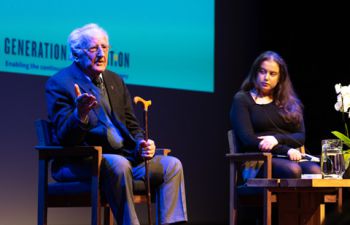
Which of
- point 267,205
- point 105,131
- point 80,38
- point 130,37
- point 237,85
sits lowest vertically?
point 267,205

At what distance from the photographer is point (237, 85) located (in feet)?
18.3

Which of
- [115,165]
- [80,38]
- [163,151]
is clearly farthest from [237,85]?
[115,165]

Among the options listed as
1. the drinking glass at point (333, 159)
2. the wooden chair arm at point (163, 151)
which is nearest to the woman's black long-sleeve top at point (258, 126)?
the wooden chair arm at point (163, 151)

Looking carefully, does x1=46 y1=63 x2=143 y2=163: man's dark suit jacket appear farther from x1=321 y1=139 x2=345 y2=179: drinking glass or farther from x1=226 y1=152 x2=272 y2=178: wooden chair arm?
x1=321 y1=139 x2=345 y2=179: drinking glass

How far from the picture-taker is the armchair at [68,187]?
273 centimetres

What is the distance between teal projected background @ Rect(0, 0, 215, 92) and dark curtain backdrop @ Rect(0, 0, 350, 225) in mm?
185

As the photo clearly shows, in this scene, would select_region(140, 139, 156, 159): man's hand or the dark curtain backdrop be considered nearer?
select_region(140, 139, 156, 159): man's hand

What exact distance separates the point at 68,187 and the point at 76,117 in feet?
1.16

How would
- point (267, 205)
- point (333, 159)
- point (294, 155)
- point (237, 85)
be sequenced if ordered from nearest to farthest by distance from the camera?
point (333, 159)
point (267, 205)
point (294, 155)
point (237, 85)

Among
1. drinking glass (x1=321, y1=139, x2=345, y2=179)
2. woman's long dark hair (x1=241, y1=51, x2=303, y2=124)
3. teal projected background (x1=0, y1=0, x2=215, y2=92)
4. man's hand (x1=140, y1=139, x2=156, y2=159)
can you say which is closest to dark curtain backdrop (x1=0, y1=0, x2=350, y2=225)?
teal projected background (x1=0, y1=0, x2=215, y2=92)

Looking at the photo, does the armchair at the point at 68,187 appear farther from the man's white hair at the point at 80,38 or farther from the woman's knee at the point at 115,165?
the man's white hair at the point at 80,38

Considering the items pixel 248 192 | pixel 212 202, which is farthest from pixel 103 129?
pixel 212 202

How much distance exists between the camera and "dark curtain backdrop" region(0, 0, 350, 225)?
5.14 m

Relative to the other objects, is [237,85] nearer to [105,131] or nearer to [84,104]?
[105,131]
